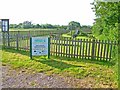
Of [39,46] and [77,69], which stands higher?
[39,46]

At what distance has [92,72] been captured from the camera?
23.2 feet

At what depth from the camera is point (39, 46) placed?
9672 millimetres

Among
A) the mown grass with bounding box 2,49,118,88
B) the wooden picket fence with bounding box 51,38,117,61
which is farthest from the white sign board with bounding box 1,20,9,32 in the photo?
the mown grass with bounding box 2,49,118,88

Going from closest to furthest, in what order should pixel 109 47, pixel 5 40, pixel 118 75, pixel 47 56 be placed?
pixel 118 75 < pixel 109 47 < pixel 47 56 < pixel 5 40

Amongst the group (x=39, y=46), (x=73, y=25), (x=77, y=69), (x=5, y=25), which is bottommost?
(x=77, y=69)

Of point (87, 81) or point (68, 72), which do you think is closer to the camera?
point (87, 81)

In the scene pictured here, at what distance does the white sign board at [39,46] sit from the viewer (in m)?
9.60

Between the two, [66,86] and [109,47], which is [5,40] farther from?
[66,86]

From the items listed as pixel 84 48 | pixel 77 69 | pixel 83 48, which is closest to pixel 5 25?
pixel 84 48

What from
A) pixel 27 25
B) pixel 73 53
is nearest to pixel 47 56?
pixel 73 53

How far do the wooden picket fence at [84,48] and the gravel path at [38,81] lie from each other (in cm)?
338

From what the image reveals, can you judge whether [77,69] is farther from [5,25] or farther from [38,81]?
[5,25]

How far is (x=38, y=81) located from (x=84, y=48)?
489 centimetres

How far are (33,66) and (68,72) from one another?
1.65 metres
